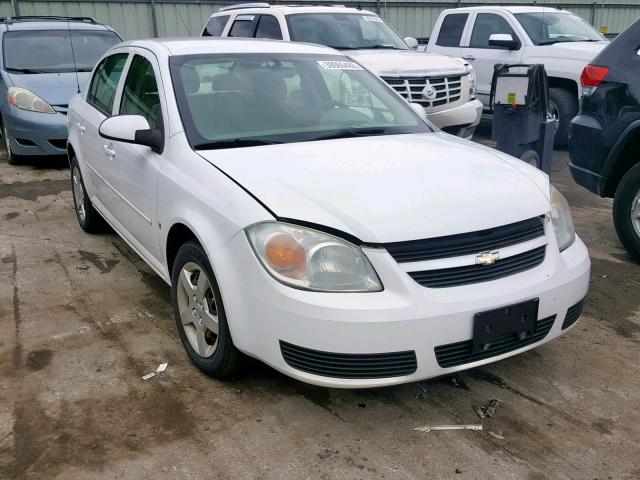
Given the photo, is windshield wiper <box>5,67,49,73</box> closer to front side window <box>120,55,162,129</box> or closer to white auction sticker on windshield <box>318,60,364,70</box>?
front side window <box>120,55,162,129</box>

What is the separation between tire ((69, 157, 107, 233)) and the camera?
5.45 metres

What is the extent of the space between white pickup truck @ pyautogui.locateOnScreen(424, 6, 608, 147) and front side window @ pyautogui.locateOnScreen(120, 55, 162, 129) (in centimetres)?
648

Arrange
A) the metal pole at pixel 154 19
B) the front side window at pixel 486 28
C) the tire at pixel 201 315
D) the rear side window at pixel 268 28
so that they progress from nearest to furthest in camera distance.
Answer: the tire at pixel 201 315 → the rear side window at pixel 268 28 → the front side window at pixel 486 28 → the metal pole at pixel 154 19

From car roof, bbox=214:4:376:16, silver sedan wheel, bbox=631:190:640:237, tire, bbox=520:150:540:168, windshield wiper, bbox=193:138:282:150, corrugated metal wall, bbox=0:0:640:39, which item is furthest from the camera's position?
corrugated metal wall, bbox=0:0:640:39

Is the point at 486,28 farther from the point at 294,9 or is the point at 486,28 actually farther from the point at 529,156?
the point at 529,156

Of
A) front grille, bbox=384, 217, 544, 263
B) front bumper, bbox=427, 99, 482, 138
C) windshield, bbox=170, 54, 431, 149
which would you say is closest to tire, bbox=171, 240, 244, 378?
windshield, bbox=170, 54, 431, 149

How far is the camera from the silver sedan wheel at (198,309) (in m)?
3.12

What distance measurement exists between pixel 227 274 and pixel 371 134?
1.40m

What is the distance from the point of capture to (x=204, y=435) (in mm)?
2828

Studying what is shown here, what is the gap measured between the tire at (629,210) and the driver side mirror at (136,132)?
3.31m

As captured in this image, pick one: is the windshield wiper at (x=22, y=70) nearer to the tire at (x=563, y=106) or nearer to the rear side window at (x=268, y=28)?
the rear side window at (x=268, y=28)

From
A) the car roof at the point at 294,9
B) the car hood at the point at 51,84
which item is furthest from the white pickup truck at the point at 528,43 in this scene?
the car hood at the point at 51,84

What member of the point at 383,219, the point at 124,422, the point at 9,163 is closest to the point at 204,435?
the point at 124,422

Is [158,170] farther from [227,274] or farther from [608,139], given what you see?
[608,139]
